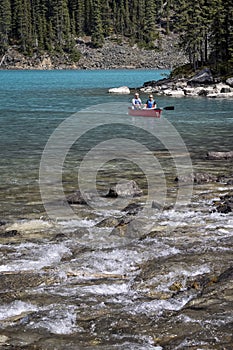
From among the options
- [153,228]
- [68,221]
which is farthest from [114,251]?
[68,221]

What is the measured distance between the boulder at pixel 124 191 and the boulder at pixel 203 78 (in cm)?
6684

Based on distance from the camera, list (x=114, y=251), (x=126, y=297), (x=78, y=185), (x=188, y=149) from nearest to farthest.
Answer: (x=126, y=297)
(x=114, y=251)
(x=78, y=185)
(x=188, y=149)

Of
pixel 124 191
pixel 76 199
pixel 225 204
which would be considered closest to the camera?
pixel 225 204

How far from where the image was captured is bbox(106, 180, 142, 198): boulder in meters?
20.2

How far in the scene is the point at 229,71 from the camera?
85.6m

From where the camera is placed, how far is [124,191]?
2031 cm

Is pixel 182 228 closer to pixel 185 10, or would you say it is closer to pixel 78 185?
pixel 78 185

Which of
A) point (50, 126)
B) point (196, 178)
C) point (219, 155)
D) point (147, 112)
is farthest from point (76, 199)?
point (147, 112)

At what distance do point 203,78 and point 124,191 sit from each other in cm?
6779

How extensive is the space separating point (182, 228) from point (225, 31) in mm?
79668

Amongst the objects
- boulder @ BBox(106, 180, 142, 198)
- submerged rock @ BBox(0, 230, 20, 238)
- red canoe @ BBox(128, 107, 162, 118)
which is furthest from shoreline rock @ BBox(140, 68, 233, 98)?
submerged rock @ BBox(0, 230, 20, 238)

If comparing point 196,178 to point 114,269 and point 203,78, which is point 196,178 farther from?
point 203,78

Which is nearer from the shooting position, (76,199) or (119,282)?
(119,282)

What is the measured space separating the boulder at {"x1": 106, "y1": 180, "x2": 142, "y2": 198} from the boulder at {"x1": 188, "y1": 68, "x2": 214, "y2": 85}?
66.8 metres
